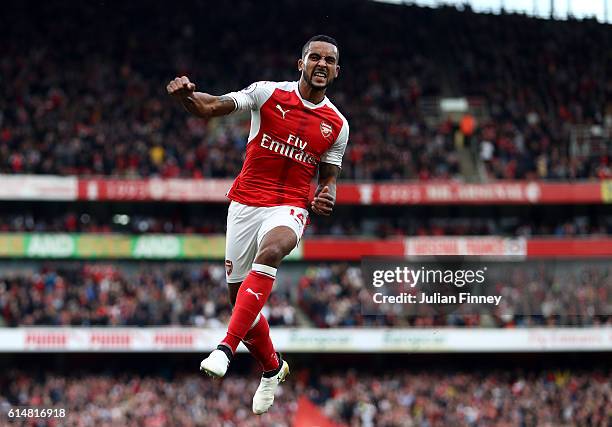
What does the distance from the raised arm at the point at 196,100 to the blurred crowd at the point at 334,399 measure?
66.6 feet

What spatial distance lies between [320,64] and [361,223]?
2938 centimetres

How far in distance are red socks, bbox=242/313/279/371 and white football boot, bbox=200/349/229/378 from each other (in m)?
1.29

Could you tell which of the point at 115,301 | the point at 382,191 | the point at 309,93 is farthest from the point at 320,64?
the point at 382,191

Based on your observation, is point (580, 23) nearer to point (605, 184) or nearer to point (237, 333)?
point (605, 184)

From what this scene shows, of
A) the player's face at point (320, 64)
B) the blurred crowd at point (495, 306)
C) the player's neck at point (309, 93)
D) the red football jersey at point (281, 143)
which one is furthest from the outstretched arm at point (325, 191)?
the blurred crowd at point (495, 306)

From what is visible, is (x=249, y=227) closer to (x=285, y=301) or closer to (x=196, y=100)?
(x=196, y=100)

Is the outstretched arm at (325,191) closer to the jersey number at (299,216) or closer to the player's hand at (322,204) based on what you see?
the player's hand at (322,204)

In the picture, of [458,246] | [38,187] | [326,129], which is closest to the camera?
[326,129]

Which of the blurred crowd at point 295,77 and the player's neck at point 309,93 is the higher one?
the blurred crowd at point 295,77

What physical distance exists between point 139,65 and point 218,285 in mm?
10496

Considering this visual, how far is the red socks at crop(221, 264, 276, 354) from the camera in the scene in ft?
27.0

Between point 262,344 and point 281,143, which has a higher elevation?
point 281,143

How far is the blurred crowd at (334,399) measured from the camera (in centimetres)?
2828

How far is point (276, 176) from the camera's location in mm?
8773
